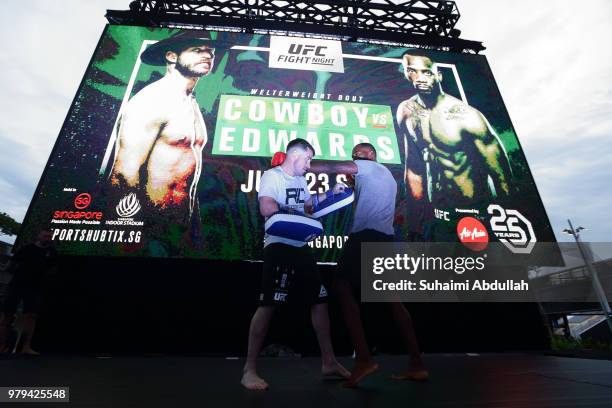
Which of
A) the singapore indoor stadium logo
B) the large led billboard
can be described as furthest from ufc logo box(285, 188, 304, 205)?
the singapore indoor stadium logo

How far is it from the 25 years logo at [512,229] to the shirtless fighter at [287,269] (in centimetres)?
409

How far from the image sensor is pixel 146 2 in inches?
301

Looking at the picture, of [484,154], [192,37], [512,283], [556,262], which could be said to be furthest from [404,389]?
[192,37]

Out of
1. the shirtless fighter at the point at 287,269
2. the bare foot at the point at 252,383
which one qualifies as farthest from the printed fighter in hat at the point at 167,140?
the bare foot at the point at 252,383

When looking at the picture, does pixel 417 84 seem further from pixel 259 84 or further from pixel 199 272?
pixel 199 272

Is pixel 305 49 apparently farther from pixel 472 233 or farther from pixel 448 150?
pixel 472 233

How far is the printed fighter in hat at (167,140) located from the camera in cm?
484

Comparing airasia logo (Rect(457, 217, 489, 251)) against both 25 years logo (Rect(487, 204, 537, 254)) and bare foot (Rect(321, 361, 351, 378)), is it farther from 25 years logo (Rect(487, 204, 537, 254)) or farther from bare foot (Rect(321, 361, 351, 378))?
bare foot (Rect(321, 361, 351, 378))

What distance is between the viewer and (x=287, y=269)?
2125mm

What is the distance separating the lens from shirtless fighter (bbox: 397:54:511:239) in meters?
5.43

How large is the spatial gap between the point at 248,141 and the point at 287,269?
3685mm

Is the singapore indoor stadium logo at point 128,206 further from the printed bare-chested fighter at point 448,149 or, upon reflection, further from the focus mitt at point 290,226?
the printed bare-chested fighter at point 448,149

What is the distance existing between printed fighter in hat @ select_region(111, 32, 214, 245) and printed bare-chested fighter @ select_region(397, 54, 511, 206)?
11.5 feet

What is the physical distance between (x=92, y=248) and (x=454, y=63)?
750cm
